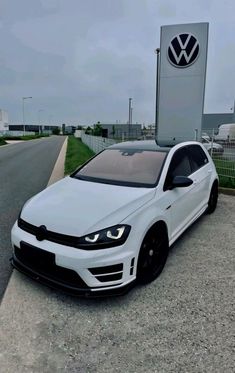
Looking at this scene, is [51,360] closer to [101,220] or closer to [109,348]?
[109,348]

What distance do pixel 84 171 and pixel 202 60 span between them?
6767mm

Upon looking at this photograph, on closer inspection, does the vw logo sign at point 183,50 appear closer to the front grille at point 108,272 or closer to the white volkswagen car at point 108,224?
the white volkswagen car at point 108,224

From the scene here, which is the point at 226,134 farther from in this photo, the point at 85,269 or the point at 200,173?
the point at 85,269

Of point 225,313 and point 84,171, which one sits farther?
point 84,171

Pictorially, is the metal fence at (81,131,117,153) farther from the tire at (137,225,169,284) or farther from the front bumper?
the front bumper

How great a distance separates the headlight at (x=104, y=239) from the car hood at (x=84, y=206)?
0.05 m

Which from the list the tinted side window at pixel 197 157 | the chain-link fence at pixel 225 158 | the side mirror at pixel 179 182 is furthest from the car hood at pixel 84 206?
the chain-link fence at pixel 225 158

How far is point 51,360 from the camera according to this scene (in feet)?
7.24

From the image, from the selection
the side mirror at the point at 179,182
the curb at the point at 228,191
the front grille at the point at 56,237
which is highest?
the side mirror at the point at 179,182

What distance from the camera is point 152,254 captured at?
3.19m

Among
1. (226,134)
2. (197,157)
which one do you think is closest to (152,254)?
(197,157)

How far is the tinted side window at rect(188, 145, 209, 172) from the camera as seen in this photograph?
4609mm

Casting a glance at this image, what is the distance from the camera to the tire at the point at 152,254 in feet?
9.84

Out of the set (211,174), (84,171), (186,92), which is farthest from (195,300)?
(186,92)
